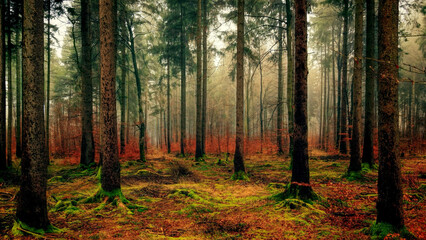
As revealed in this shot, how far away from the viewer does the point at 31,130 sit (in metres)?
4.38

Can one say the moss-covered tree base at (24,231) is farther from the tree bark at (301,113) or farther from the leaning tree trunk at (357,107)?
the leaning tree trunk at (357,107)

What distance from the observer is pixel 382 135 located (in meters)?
4.02

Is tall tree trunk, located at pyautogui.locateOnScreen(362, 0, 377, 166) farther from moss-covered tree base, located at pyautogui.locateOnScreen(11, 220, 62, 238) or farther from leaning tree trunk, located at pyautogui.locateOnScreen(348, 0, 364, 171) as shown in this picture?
moss-covered tree base, located at pyautogui.locateOnScreen(11, 220, 62, 238)

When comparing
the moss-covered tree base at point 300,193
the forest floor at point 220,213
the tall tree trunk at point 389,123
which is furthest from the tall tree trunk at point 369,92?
the tall tree trunk at point 389,123

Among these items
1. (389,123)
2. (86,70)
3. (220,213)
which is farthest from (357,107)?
(86,70)

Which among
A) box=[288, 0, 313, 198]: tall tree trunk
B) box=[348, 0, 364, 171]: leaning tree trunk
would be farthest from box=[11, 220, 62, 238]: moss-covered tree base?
box=[348, 0, 364, 171]: leaning tree trunk

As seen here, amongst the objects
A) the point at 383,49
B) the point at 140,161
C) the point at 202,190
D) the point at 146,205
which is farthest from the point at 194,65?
the point at 383,49

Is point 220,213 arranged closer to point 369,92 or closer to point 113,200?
point 113,200

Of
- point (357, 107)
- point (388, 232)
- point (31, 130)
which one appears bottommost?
point (388, 232)

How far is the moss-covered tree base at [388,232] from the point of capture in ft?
12.3

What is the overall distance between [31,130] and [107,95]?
2.32m

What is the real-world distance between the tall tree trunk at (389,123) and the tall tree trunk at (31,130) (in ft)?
20.6

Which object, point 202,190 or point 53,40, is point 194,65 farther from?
point 202,190

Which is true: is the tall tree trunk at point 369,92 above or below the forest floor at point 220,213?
above
